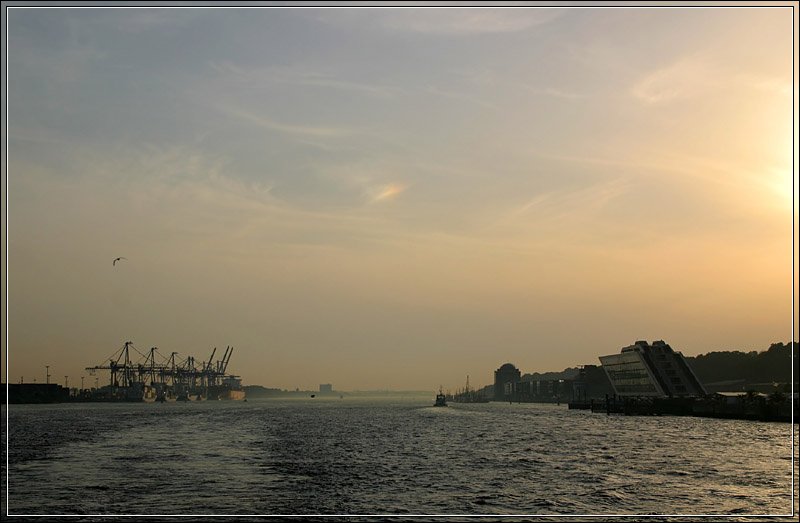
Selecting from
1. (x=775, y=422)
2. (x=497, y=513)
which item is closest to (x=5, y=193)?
(x=497, y=513)

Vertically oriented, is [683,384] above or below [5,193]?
below

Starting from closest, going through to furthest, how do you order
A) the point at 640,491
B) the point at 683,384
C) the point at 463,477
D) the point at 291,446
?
the point at 640,491 → the point at 463,477 → the point at 291,446 → the point at 683,384

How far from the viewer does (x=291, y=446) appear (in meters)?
79.7

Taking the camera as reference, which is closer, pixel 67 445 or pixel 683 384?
pixel 67 445

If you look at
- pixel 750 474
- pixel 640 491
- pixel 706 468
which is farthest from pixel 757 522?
pixel 706 468

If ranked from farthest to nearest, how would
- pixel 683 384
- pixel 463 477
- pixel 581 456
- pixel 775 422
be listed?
1. pixel 683 384
2. pixel 775 422
3. pixel 581 456
4. pixel 463 477

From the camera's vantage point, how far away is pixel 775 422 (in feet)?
416

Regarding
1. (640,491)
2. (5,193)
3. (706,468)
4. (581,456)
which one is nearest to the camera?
(5,193)

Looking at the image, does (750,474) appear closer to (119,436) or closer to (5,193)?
(5,193)

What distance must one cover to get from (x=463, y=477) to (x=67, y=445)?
48.7m

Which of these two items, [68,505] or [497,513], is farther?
[68,505]

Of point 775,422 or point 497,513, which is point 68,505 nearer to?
point 497,513

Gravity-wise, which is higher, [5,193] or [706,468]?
[5,193]

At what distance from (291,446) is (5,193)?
5031 cm
